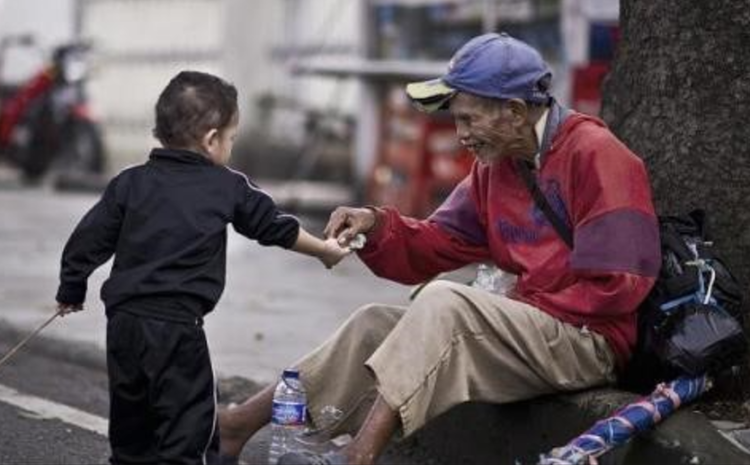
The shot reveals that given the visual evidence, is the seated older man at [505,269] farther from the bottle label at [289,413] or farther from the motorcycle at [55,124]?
the motorcycle at [55,124]

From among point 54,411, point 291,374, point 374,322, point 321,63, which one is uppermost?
point 374,322

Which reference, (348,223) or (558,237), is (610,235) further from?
(348,223)

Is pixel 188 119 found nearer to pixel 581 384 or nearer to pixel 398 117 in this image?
pixel 581 384

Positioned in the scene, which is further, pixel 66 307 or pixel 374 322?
pixel 374 322

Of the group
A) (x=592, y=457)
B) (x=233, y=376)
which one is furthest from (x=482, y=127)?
(x=233, y=376)

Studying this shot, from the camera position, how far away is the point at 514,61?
3.96 m

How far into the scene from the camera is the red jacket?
3.81m

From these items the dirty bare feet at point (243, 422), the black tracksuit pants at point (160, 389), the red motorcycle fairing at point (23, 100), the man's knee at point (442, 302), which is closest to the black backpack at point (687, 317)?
the man's knee at point (442, 302)

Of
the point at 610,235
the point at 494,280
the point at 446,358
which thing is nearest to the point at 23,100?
the point at 494,280

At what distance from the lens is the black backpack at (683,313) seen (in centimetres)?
378

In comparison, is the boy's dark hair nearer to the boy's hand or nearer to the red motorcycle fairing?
the boy's hand

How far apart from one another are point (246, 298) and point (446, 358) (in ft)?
12.4

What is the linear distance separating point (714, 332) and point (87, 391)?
2.62 meters

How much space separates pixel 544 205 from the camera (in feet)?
13.2
